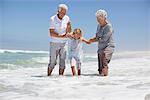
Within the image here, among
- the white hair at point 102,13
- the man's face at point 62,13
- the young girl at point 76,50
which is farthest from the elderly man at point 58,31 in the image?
the white hair at point 102,13

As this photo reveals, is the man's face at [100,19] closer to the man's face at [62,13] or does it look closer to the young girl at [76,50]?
the young girl at [76,50]

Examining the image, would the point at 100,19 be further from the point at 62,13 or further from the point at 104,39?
the point at 62,13

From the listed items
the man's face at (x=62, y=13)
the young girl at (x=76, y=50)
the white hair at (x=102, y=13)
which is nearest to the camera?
the man's face at (x=62, y=13)

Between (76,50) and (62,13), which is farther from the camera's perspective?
(76,50)

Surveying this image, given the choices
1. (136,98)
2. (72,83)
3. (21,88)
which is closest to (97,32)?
(72,83)

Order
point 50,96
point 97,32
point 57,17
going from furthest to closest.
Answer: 1. point 97,32
2. point 57,17
3. point 50,96

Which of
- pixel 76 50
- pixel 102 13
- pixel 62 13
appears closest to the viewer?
pixel 62 13

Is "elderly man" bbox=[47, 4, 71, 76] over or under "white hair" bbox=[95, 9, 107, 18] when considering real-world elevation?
under

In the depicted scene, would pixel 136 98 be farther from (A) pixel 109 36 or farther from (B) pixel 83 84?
(A) pixel 109 36

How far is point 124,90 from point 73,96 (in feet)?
3.42

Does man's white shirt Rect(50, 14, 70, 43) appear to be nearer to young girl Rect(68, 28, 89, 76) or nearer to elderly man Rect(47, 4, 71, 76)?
elderly man Rect(47, 4, 71, 76)

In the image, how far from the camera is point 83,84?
8.52 metres

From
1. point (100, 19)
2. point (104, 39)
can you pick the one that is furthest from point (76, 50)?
point (100, 19)

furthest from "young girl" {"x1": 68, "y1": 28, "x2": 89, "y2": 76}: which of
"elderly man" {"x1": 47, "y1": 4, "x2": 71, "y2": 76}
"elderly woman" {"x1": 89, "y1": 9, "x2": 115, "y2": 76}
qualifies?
"elderly woman" {"x1": 89, "y1": 9, "x2": 115, "y2": 76}
